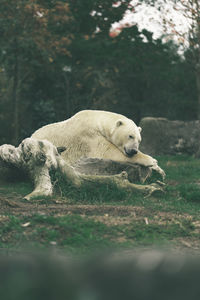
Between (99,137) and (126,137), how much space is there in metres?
0.58

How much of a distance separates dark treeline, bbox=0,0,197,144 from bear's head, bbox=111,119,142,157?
12.0 metres

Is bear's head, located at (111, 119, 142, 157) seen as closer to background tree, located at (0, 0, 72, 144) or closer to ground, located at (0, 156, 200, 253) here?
ground, located at (0, 156, 200, 253)

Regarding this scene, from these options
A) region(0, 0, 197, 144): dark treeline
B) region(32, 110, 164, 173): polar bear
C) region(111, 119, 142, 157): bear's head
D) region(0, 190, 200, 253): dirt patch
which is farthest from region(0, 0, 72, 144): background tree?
region(0, 190, 200, 253): dirt patch

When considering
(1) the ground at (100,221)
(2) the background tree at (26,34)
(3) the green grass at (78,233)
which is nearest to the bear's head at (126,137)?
(1) the ground at (100,221)

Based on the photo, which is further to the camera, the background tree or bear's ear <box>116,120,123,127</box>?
the background tree

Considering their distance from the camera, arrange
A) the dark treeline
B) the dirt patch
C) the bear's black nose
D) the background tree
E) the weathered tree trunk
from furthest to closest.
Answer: the dark treeline, the background tree, the bear's black nose, the weathered tree trunk, the dirt patch

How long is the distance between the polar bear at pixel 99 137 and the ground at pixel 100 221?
1.51 meters

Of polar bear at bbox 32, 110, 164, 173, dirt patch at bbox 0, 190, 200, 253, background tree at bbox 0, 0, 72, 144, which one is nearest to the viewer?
dirt patch at bbox 0, 190, 200, 253

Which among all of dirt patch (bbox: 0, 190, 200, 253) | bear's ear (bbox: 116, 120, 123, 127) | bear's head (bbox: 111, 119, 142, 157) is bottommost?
dirt patch (bbox: 0, 190, 200, 253)

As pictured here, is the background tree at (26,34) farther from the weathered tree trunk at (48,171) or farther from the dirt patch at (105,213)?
the dirt patch at (105,213)

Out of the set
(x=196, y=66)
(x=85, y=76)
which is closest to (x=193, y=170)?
(x=196, y=66)

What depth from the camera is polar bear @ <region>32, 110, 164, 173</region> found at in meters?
8.37

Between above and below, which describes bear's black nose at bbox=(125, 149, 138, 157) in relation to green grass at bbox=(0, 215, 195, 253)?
above

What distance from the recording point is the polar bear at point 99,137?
8.37 metres
